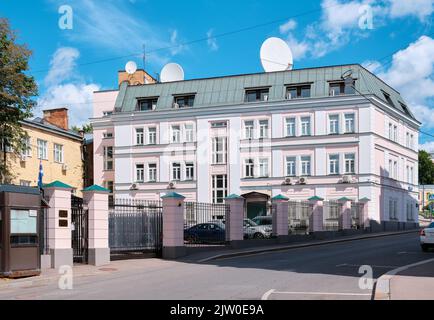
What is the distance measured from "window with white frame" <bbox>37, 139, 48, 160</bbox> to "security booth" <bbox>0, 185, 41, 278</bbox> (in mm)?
33928

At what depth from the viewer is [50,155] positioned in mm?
51750

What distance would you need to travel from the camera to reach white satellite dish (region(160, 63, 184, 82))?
6462 centimetres

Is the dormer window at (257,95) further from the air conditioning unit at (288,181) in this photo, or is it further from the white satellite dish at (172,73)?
the white satellite dish at (172,73)

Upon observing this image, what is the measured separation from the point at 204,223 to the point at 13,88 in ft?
Answer: 57.7

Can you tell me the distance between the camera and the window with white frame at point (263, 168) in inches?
2223

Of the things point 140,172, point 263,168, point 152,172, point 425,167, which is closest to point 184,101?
point 152,172

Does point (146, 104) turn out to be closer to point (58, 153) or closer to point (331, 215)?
point (58, 153)

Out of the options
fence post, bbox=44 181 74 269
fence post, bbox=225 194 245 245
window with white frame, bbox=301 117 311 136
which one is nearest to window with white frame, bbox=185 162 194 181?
window with white frame, bbox=301 117 311 136

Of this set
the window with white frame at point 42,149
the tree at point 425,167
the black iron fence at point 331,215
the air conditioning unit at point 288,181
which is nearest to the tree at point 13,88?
the window with white frame at point 42,149

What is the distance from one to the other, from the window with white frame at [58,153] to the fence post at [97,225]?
33.5 metres

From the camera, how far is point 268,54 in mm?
59156
